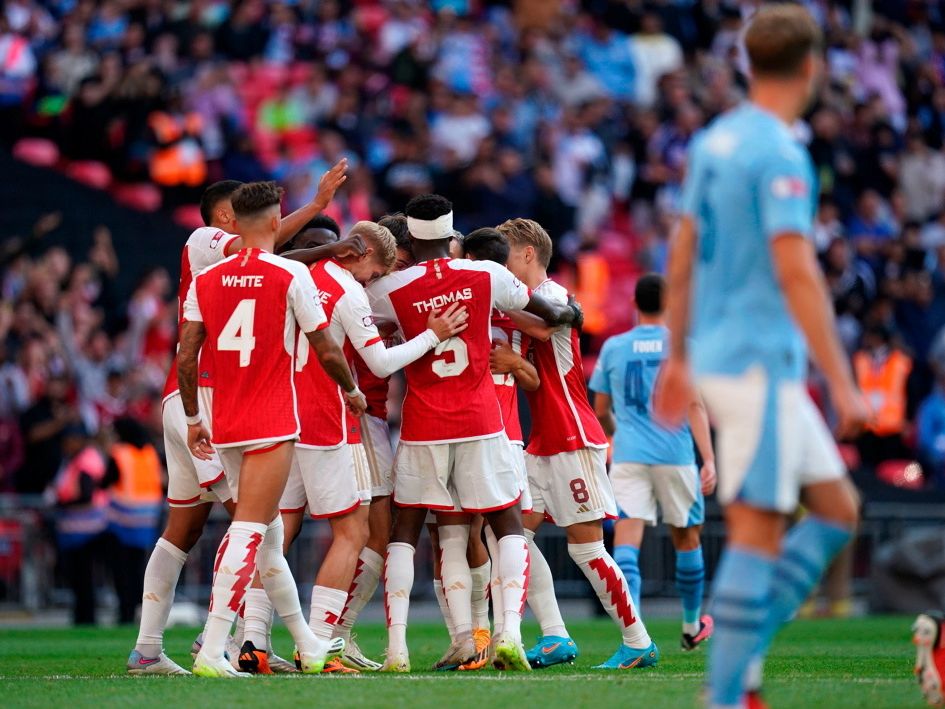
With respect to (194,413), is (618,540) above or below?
below

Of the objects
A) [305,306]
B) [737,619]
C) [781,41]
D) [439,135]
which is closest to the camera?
[737,619]

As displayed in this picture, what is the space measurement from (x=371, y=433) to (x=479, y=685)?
2073 mm

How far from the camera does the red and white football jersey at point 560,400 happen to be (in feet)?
30.5

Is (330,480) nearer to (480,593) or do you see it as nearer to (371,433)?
(371,433)

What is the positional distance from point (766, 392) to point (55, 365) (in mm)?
12935

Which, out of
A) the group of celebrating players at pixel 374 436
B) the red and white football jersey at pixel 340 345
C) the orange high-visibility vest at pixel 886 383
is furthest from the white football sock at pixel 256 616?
the orange high-visibility vest at pixel 886 383

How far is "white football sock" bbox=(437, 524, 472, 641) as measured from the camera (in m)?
8.72

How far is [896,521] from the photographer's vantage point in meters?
18.6

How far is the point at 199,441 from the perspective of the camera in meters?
8.33

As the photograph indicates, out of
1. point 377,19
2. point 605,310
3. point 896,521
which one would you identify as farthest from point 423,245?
point 377,19

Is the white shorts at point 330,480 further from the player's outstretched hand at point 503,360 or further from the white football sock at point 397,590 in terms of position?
the player's outstretched hand at point 503,360

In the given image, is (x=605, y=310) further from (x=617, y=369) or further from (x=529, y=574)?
(x=529, y=574)

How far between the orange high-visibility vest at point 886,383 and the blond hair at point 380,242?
12.9m

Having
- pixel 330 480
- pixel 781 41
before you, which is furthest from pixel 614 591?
pixel 781 41
